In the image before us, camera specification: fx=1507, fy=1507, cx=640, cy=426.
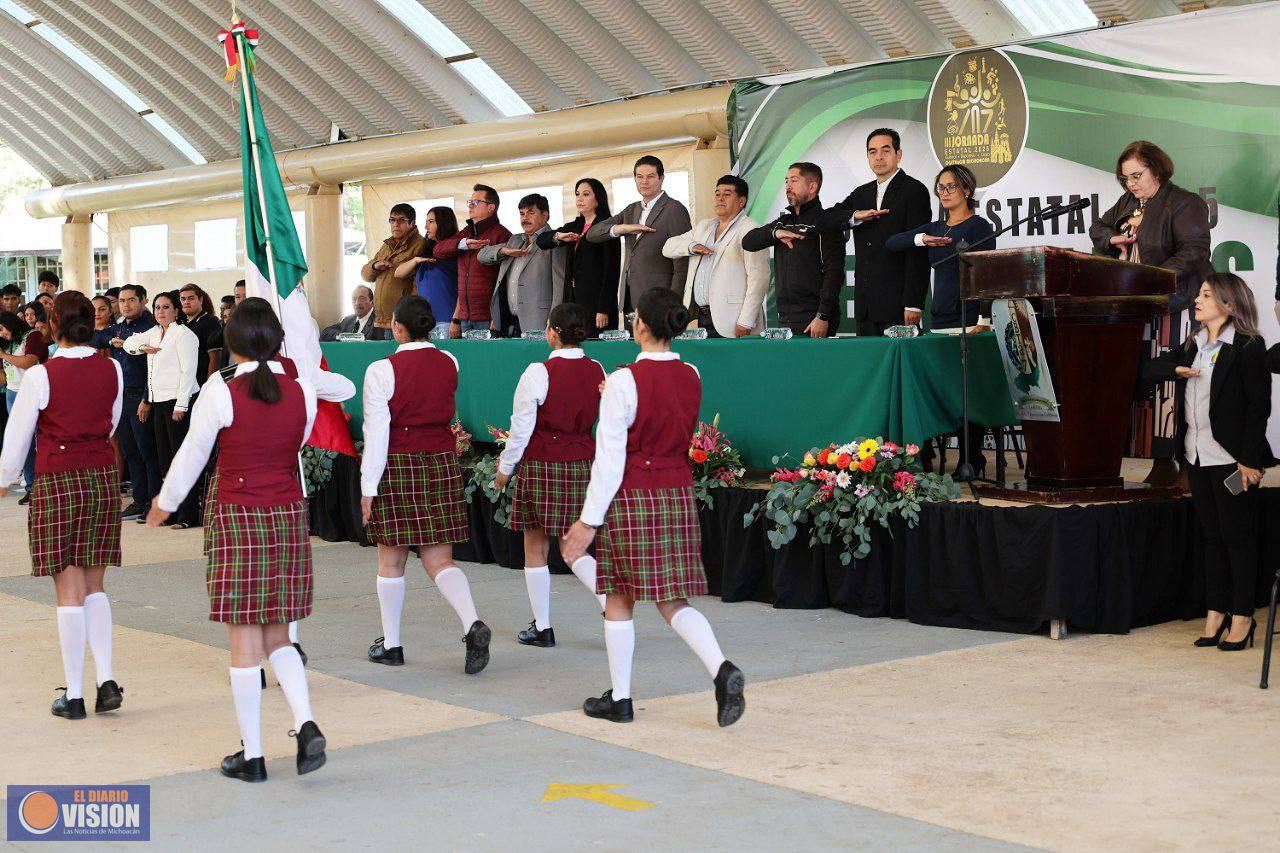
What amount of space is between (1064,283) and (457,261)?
4619mm

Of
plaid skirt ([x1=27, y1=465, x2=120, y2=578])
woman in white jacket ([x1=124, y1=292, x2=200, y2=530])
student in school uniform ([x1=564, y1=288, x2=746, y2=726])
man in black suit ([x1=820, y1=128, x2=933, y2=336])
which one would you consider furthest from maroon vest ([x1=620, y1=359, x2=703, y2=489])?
woman in white jacket ([x1=124, y1=292, x2=200, y2=530])

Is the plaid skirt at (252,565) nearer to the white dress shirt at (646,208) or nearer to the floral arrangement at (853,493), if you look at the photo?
the floral arrangement at (853,493)

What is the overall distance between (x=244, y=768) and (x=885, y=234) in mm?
4339

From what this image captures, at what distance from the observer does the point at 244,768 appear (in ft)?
14.4

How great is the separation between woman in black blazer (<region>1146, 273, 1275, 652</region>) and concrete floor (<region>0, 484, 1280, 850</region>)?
26cm

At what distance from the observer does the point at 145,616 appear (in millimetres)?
7336

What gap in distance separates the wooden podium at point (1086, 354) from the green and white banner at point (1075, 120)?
5.46ft

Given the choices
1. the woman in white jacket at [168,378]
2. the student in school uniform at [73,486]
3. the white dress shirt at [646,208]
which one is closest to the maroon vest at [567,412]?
the student in school uniform at [73,486]

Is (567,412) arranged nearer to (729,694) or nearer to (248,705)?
(729,694)

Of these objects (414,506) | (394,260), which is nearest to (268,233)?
(414,506)

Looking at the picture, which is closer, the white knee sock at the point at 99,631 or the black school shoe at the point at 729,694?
Answer: the black school shoe at the point at 729,694

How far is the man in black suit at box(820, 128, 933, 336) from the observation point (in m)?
7.35

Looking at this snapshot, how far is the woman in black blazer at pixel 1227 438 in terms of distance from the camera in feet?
19.2

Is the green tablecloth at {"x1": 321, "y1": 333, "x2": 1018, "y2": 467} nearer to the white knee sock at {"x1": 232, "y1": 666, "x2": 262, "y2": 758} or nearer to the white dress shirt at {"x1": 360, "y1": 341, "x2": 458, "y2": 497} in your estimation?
the white dress shirt at {"x1": 360, "y1": 341, "x2": 458, "y2": 497}
